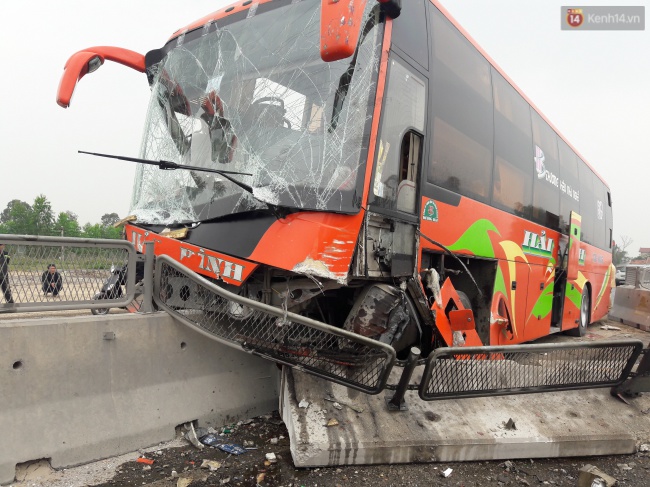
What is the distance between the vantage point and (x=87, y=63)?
4367 millimetres

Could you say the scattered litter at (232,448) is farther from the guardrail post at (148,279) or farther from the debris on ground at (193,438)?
the guardrail post at (148,279)

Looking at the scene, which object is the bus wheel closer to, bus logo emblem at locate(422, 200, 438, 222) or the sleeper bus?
the sleeper bus

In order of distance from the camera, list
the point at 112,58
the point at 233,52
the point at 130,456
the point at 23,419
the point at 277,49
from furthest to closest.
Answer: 1. the point at 112,58
2. the point at 233,52
3. the point at 277,49
4. the point at 130,456
5. the point at 23,419

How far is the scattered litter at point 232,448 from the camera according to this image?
329 cm

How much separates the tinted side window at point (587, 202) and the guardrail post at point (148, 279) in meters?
8.44

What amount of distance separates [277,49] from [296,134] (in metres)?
0.84

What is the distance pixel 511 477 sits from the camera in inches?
124

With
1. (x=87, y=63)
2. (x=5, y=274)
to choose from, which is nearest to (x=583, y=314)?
(x=87, y=63)

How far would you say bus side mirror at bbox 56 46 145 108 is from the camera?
4160 millimetres

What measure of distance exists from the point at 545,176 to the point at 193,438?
20.6 ft

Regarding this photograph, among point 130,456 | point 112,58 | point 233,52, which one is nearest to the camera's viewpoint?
point 130,456

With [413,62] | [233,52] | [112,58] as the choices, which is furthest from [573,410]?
[112,58]

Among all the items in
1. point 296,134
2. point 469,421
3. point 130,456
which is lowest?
point 130,456

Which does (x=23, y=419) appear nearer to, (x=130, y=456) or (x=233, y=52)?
(x=130, y=456)
